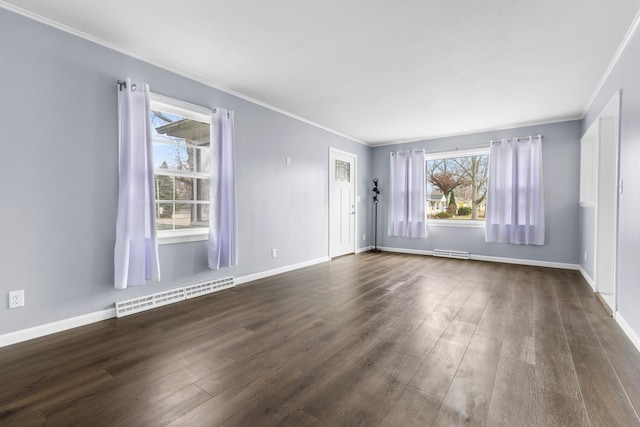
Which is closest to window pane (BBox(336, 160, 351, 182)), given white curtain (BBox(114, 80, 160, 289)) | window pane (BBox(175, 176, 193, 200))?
window pane (BBox(175, 176, 193, 200))

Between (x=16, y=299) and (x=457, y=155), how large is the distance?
674cm

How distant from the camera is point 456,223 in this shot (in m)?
6.12

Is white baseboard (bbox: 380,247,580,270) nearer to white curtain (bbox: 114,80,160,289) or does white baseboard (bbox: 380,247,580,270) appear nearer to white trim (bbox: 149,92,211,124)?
white trim (bbox: 149,92,211,124)

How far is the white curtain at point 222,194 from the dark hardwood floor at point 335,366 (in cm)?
56

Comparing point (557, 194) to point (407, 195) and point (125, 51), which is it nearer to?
point (407, 195)

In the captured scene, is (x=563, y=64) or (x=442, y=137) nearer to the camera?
(x=563, y=64)

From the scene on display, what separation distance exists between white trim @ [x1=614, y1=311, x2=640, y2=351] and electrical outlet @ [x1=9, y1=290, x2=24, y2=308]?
4.70m

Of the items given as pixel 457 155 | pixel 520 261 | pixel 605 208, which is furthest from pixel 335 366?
pixel 457 155

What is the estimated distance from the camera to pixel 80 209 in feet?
8.64

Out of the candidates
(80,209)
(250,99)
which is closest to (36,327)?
(80,209)

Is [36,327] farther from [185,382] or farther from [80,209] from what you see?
[185,382]

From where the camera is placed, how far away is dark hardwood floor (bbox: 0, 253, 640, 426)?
1.52 metres

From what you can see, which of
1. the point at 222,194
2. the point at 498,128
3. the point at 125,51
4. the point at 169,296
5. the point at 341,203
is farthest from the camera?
the point at 341,203

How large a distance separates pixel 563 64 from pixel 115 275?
194 inches
